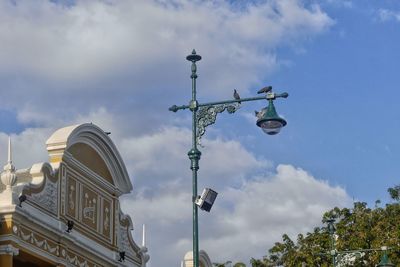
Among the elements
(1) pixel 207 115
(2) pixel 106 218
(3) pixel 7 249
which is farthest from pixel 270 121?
(2) pixel 106 218

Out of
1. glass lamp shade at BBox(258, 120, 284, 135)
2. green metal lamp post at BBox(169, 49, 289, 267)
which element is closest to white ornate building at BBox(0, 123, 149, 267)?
green metal lamp post at BBox(169, 49, 289, 267)

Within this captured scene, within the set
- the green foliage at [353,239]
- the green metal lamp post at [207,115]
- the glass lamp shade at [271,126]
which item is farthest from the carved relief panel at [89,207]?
the green foliage at [353,239]

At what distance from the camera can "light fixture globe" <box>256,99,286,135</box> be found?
22516mm

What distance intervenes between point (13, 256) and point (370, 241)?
78.5 ft

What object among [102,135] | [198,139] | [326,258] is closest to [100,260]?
[102,135]

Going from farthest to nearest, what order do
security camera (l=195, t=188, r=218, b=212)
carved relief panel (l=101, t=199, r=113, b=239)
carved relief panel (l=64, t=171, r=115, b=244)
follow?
carved relief panel (l=101, t=199, r=113, b=239)
carved relief panel (l=64, t=171, r=115, b=244)
security camera (l=195, t=188, r=218, b=212)

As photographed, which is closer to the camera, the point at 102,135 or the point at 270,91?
the point at 270,91

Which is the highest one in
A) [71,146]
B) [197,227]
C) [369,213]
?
[369,213]

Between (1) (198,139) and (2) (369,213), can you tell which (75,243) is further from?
(2) (369,213)

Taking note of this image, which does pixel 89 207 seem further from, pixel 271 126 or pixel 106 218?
pixel 271 126

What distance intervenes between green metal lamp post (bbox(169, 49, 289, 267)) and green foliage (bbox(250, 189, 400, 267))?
22.8 m

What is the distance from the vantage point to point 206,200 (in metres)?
22.2

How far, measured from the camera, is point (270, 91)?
75.9 feet

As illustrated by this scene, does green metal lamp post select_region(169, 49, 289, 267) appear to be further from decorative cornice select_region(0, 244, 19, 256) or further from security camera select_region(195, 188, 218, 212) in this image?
decorative cornice select_region(0, 244, 19, 256)
